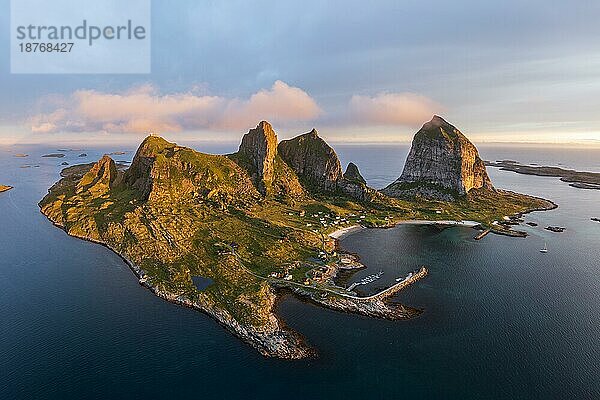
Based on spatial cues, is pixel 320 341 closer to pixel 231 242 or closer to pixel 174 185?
pixel 231 242

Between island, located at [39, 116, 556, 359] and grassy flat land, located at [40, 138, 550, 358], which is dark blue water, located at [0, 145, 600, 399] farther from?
→ grassy flat land, located at [40, 138, 550, 358]

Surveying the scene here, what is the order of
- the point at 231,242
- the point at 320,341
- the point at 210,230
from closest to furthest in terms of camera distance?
the point at 320,341, the point at 231,242, the point at 210,230

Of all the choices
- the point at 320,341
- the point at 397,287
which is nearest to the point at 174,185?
the point at 397,287

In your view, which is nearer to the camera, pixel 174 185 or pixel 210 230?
pixel 210 230

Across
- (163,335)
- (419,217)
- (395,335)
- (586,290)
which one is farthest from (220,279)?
(419,217)

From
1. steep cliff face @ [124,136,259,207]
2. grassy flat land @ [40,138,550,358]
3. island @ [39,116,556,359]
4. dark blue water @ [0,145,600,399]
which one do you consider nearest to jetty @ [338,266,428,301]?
island @ [39,116,556,359]

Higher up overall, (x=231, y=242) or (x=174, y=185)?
(x=174, y=185)

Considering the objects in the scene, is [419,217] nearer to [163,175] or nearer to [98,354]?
[163,175]

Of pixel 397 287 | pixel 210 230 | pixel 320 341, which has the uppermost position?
pixel 210 230

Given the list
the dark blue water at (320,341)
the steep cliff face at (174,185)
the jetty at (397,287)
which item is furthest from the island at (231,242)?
the dark blue water at (320,341)
